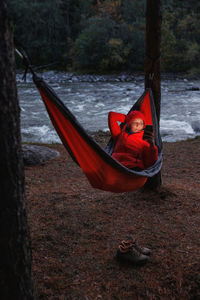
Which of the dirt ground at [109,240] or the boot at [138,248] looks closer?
the dirt ground at [109,240]

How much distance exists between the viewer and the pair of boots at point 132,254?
1.79 meters

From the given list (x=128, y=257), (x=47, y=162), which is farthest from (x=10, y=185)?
(x=47, y=162)

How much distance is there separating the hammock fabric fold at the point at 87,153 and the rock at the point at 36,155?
102 inches

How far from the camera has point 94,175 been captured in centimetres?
192

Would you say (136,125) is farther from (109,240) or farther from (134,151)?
(109,240)

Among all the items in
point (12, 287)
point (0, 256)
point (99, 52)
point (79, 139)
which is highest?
point (99, 52)

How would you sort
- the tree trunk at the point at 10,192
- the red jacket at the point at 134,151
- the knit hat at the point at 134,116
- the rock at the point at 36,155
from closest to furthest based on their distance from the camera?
the tree trunk at the point at 10,192
the red jacket at the point at 134,151
the knit hat at the point at 134,116
the rock at the point at 36,155

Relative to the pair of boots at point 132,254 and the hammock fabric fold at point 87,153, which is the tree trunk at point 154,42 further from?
the pair of boots at point 132,254

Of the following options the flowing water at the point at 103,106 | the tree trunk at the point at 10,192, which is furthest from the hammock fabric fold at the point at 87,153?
the flowing water at the point at 103,106

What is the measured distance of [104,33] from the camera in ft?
66.6

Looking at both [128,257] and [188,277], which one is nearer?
[188,277]

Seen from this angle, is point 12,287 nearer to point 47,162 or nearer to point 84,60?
point 47,162

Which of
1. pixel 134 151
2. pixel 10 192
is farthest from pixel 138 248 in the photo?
pixel 10 192

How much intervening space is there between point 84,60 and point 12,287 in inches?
800
